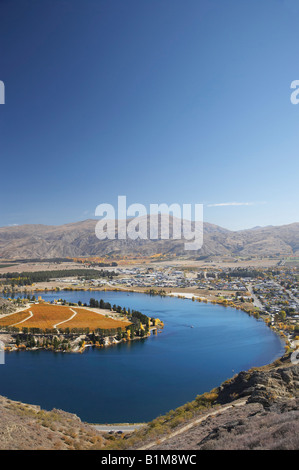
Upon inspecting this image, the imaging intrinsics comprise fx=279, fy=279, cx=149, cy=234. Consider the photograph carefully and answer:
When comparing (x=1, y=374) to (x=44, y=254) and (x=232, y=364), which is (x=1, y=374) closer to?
(x=232, y=364)

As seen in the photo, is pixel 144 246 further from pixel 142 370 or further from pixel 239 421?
pixel 239 421

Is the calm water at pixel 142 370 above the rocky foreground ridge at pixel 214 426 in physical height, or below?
below

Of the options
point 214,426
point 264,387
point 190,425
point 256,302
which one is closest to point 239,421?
point 214,426

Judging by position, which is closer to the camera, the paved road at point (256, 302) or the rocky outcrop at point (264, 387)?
the rocky outcrop at point (264, 387)

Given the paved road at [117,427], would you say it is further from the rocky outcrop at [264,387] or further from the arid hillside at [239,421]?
the rocky outcrop at [264,387]

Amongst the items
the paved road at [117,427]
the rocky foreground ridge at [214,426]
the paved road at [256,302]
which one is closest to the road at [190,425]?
the rocky foreground ridge at [214,426]

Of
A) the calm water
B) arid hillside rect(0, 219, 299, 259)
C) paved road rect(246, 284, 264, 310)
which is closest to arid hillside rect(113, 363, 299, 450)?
the calm water

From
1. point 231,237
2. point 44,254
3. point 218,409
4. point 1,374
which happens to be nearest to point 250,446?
point 218,409

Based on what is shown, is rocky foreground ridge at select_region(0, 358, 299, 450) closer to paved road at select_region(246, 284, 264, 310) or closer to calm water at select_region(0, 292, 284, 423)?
calm water at select_region(0, 292, 284, 423)
